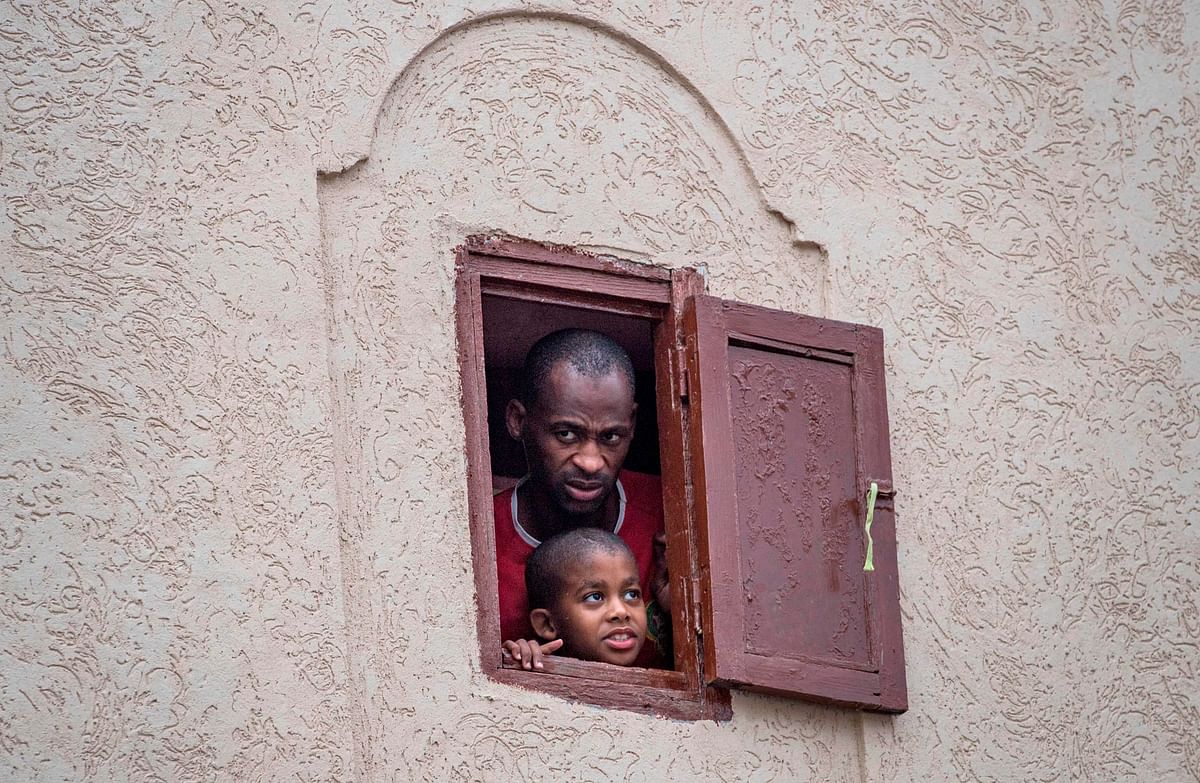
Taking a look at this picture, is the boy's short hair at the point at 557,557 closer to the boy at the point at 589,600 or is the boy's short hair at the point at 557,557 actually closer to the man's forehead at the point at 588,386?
the boy at the point at 589,600

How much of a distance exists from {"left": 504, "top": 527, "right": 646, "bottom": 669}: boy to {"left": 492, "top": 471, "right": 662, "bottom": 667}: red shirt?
9 cm

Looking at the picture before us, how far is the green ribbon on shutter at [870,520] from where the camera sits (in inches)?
280

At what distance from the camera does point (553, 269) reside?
698cm

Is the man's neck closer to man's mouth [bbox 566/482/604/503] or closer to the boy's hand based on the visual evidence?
man's mouth [bbox 566/482/604/503]

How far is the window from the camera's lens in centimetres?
676

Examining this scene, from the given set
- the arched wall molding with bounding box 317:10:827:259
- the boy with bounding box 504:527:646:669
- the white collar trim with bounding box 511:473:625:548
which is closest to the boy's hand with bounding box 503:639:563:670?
the boy with bounding box 504:527:646:669

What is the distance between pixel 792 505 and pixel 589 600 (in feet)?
2.34

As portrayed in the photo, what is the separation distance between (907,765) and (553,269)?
6.30ft

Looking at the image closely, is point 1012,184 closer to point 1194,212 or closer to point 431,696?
point 1194,212

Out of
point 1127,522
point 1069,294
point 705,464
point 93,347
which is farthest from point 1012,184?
point 93,347

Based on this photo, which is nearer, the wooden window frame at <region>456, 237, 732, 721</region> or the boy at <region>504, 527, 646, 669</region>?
the wooden window frame at <region>456, 237, 732, 721</region>

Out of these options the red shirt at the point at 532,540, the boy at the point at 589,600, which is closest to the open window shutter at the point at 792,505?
the boy at the point at 589,600

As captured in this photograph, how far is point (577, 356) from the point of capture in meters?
7.46

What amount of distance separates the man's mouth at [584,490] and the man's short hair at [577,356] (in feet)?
1.03
